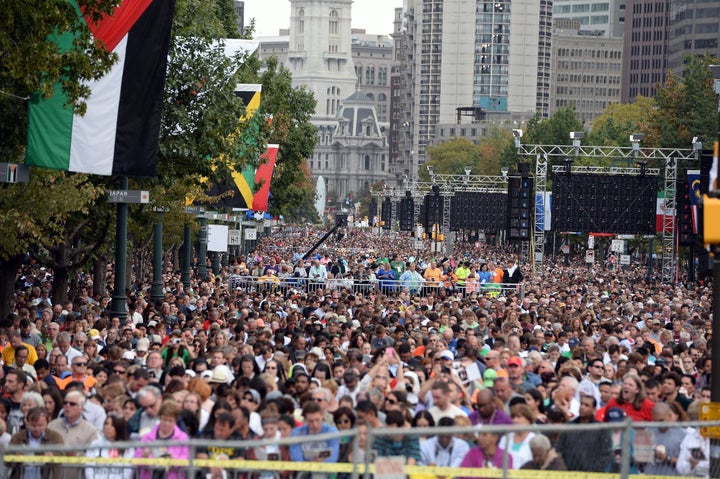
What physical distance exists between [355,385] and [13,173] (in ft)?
25.9

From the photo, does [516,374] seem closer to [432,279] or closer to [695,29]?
[432,279]

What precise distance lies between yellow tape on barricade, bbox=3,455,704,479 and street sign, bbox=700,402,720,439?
796 millimetres

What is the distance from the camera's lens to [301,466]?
10180mm

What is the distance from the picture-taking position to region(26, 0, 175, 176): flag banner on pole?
21719mm

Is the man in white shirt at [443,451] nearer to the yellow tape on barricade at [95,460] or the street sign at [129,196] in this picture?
the yellow tape on barricade at [95,460]

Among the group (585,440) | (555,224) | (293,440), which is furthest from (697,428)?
(555,224)

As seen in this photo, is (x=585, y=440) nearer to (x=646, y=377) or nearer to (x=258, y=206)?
(x=646, y=377)

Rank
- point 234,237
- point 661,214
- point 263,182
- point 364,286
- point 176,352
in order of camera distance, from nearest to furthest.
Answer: point 176,352, point 364,286, point 263,182, point 234,237, point 661,214

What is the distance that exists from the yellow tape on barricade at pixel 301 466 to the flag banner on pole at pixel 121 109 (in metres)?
11.7

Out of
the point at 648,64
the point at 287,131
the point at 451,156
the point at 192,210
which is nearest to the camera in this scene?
the point at 192,210

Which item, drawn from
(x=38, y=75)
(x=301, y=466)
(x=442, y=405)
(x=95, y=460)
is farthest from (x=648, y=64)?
(x=95, y=460)

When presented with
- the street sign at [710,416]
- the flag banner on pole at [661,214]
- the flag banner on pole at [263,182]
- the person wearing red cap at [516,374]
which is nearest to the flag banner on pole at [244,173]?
the flag banner on pole at [263,182]

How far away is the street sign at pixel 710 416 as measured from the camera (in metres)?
10.8

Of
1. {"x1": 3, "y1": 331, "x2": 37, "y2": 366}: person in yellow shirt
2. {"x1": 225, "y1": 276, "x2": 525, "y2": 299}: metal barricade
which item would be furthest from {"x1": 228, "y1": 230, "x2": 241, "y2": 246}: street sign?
{"x1": 3, "y1": 331, "x2": 37, "y2": 366}: person in yellow shirt
